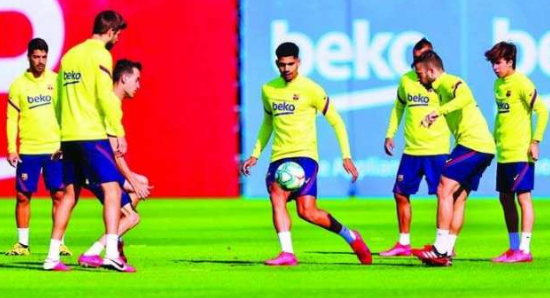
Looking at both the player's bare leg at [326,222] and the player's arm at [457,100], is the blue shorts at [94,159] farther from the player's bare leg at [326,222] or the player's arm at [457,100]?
the player's arm at [457,100]

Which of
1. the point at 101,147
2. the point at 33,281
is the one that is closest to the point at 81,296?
the point at 33,281

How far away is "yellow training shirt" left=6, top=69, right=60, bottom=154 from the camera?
15.7m

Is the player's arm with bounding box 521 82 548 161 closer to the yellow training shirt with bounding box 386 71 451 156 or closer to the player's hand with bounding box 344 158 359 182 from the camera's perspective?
the yellow training shirt with bounding box 386 71 451 156

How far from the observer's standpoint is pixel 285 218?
13.9 metres

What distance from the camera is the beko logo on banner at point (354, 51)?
84.4ft

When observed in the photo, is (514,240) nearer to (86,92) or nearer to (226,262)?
(226,262)

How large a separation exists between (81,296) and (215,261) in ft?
10.8

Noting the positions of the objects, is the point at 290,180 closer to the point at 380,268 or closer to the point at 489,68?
the point at 380,268

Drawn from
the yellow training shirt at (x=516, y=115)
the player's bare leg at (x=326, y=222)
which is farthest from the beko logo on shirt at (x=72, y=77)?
the yellow training shirt at (x=516, y=115)

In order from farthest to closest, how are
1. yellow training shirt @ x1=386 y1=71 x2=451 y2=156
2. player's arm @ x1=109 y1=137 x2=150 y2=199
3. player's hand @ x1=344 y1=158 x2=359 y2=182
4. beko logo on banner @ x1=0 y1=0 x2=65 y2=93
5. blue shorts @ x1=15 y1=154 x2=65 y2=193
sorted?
beko logo on banner @ x1=0 y1=0 x2=65 y2=93, yellow training shirt @ x1=386 y1=71 x2=451 y2=156, blue shorts @ x1=15 y1=154 x2=65 y2=193, player's hand @ x1=344 y1=158 x2=359 y2=182, player's arm @ x1=109 y1=137 x2=150 y2=199

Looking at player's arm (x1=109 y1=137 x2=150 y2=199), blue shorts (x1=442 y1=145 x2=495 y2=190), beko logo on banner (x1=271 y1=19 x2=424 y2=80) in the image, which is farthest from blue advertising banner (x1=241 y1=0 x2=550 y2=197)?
player's arm (x1=109 y1=137 x2=150 y2=199)

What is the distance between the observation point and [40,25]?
2572 cm

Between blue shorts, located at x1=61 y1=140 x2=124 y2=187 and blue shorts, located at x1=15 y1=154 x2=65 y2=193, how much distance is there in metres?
2.38

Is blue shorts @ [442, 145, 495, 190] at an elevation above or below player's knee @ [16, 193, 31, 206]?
above
